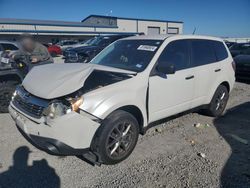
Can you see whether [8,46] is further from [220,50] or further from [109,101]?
[220,50]

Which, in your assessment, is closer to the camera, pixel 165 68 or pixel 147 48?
pixel 165 68

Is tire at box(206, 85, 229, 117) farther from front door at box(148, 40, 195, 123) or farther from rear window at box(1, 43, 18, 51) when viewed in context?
rear window at box(1, 43, 18, 51)

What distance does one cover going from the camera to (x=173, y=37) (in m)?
4.21

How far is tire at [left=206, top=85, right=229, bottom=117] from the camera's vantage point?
512 centimetres

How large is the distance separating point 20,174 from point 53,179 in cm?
48

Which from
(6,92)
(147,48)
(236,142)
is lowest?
(236,142)

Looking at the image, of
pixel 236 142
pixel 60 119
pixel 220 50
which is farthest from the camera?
pixel 220 50

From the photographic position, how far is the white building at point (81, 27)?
35344 mm

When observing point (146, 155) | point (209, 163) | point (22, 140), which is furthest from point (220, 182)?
point (22, 140)

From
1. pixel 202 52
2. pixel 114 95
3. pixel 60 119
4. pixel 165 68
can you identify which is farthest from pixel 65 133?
pixel 202 52

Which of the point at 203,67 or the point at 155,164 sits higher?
the point at 203,67

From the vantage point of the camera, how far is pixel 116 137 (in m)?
3.29

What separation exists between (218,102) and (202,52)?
4.38ft

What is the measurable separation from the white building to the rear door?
2972 cm
